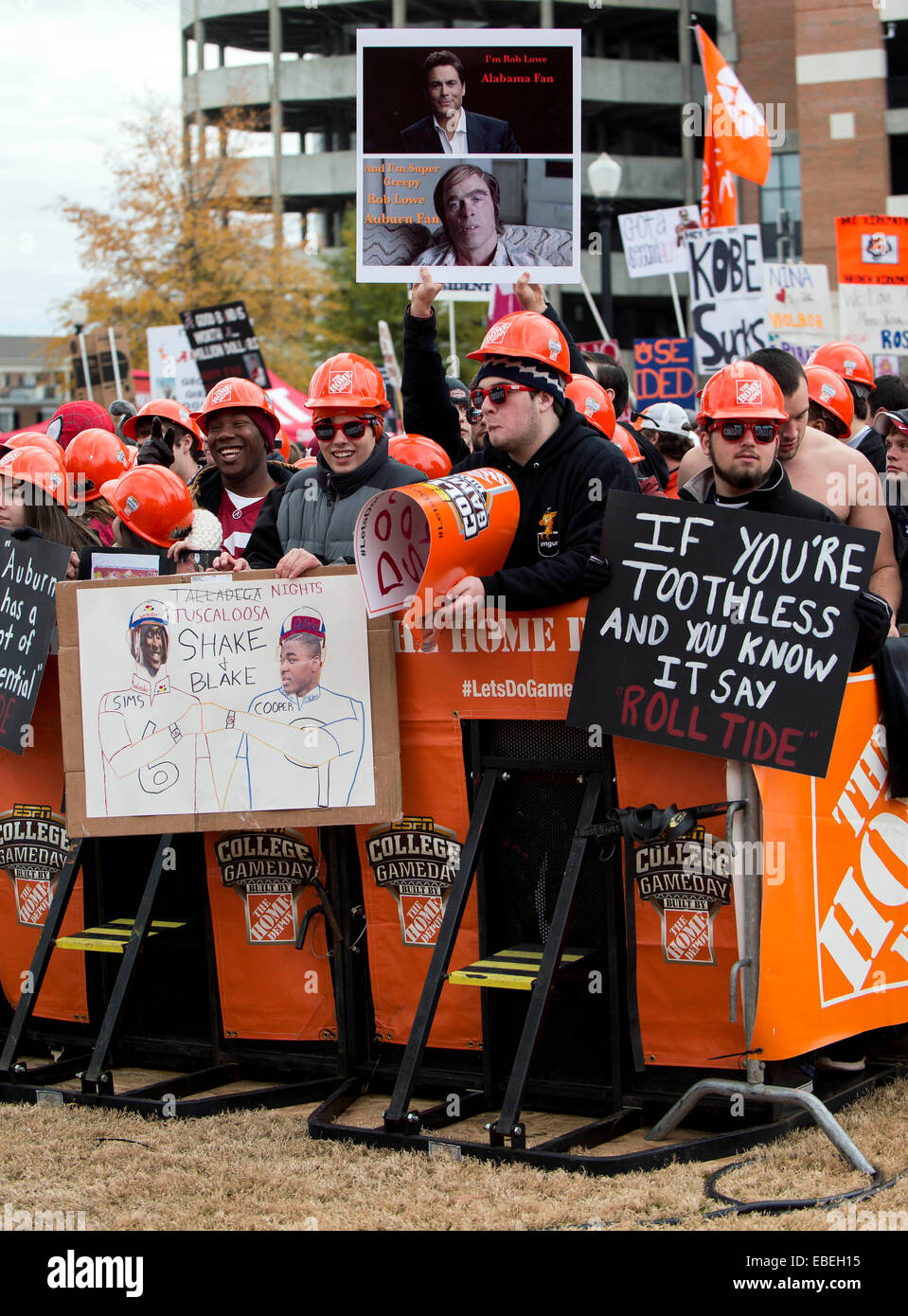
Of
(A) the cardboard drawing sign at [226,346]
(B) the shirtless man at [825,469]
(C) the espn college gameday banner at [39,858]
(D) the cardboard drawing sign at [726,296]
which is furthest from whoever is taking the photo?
(A) the cardboard drawing sign at [226,346]

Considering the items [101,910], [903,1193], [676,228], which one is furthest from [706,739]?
[676,228]

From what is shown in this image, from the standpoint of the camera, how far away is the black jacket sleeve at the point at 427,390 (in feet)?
19.9

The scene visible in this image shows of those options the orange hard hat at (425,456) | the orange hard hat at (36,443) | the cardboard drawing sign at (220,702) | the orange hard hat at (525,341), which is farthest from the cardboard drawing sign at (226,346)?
the orange hard hat at (525,341)

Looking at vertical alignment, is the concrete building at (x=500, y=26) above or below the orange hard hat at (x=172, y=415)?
above

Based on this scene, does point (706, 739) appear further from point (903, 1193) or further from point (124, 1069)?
point (124, 1069)

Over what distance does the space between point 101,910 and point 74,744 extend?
0.83 metres

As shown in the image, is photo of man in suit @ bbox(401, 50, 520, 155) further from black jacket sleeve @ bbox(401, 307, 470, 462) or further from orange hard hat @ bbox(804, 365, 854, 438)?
orange hard hat @ bbox(804, 365, 854, 438)

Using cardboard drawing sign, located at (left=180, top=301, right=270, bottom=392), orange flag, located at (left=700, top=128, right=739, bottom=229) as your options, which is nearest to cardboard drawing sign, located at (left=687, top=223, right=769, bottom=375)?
orange flag, located at (left=700, top=128, right=739, bottom=229)

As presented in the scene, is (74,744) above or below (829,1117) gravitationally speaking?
above

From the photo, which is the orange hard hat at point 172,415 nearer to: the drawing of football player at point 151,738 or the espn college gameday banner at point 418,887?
the drawing of football player at point 151,738

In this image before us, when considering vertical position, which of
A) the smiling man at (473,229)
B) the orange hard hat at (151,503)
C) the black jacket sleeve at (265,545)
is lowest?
the black jacket sleeve at (265,545)

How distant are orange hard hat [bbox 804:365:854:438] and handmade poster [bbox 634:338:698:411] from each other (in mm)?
7070

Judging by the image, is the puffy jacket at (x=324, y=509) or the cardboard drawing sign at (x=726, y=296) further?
the cardboard drawing sign at (x=726, y=296)
